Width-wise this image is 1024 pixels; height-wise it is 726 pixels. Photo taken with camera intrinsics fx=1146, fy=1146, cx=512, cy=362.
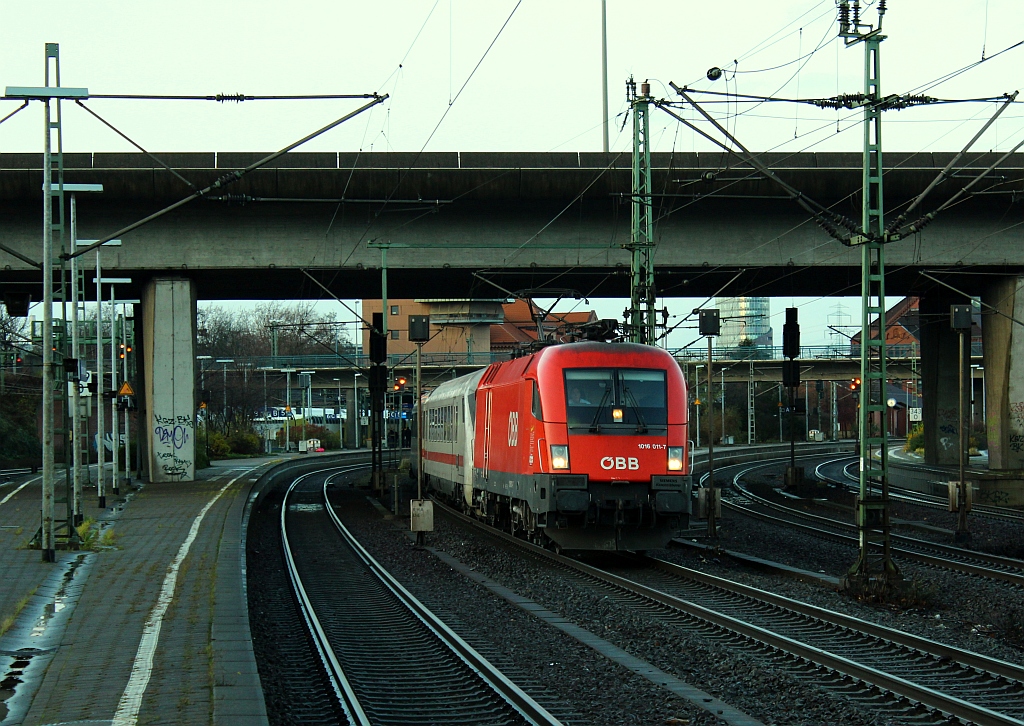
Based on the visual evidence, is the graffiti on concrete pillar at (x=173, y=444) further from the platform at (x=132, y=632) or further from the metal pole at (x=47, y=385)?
the metal pole at (x=47, y=385)

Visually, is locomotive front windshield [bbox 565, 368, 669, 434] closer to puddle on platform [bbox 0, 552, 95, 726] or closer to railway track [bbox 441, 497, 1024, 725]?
railway track [bbox 441, 497, 1024, 725]

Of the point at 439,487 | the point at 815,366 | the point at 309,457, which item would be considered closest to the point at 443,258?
the point at 439,487

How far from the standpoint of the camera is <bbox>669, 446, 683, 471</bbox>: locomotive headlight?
17281mm

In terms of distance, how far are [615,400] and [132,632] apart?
8.55 meters

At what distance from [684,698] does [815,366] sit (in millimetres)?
63568

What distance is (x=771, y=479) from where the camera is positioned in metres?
44.4

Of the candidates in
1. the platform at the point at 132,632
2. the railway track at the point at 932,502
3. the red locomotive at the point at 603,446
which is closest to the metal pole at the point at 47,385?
the platform at the point at 132,632

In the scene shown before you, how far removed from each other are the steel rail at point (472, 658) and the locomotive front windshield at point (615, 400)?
3734mm

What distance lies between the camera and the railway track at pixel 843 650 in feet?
28.4

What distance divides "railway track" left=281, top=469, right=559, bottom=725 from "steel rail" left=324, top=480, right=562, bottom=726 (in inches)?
0.4

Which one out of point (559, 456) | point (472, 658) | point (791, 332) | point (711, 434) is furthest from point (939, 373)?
point (472, 658)

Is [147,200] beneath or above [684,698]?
above

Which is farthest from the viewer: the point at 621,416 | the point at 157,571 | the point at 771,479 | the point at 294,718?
the point at 771,479

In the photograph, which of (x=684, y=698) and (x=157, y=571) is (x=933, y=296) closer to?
(x=157, y=571)
